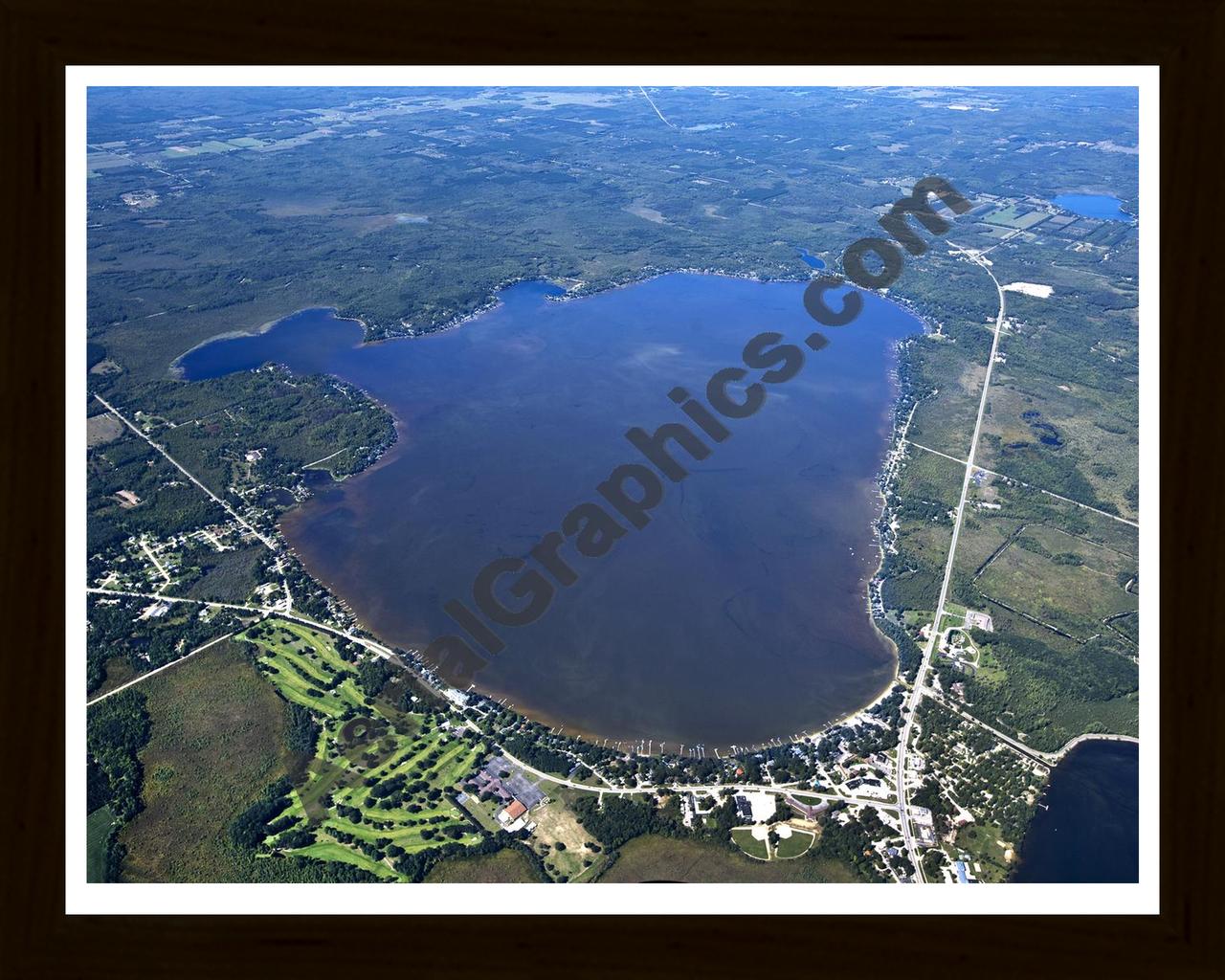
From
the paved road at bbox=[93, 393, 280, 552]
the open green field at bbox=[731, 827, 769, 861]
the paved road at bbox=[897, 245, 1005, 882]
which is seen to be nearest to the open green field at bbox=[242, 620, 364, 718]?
the paved road at bbox=[93, 393, 280, 552]

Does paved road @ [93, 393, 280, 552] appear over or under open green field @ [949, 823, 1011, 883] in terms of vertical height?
over

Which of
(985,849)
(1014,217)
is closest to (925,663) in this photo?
(985,849)

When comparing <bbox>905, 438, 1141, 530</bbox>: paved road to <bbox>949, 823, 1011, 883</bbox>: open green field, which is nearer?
<bbox>949, 823, 1011, 883</bbox>: open green field

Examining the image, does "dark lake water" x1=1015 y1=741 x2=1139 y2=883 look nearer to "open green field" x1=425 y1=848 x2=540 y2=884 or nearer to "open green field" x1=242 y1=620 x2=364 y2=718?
"open green field" x1=425 y1=848 x2=540 y2=884

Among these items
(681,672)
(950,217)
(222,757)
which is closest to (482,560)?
(681,672)

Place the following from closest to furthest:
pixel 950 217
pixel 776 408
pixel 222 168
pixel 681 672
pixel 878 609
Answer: pixel 681 672 < pixel 878 609 < pixel 776 408 < pixel 950 217 < pixel 222 168

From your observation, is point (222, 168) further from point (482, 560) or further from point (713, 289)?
point (482, 560)

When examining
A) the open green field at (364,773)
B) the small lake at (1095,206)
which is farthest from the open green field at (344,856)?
the small lake at (1095,206)
